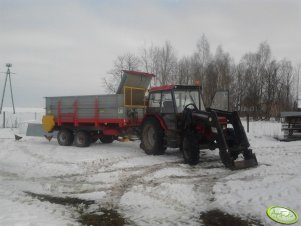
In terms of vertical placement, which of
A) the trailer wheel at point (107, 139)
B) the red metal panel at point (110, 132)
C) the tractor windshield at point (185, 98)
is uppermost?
the tractor windshield at point (185, 98)

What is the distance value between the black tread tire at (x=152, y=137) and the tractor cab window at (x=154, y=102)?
1.26 feet

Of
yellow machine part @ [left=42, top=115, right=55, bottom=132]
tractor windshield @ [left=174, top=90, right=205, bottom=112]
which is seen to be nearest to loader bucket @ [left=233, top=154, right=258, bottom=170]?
tractor windshield @ [left=174, top=90, right=205, bottom=112]

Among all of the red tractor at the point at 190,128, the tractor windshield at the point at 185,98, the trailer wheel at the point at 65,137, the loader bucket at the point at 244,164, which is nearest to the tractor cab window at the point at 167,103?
the red tractor at the point at 190,128

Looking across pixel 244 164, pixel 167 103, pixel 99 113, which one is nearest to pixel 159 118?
pixel 167 103

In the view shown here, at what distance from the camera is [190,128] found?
437 inches

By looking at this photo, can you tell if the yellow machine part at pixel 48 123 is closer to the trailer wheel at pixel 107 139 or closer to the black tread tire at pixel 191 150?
the trailer wheel at pixel 107 139

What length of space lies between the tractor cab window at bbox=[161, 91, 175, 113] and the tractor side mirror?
23.0 feet

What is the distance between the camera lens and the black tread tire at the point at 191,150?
10555 mm

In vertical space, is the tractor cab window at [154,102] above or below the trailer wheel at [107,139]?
above

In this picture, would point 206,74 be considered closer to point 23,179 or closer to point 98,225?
point 23,179

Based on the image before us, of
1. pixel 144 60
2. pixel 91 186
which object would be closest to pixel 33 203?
pixel 91 186

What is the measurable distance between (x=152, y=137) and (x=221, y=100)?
778cm

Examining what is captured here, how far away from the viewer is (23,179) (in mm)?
9102

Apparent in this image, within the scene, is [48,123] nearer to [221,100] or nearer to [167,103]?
[167,103]
